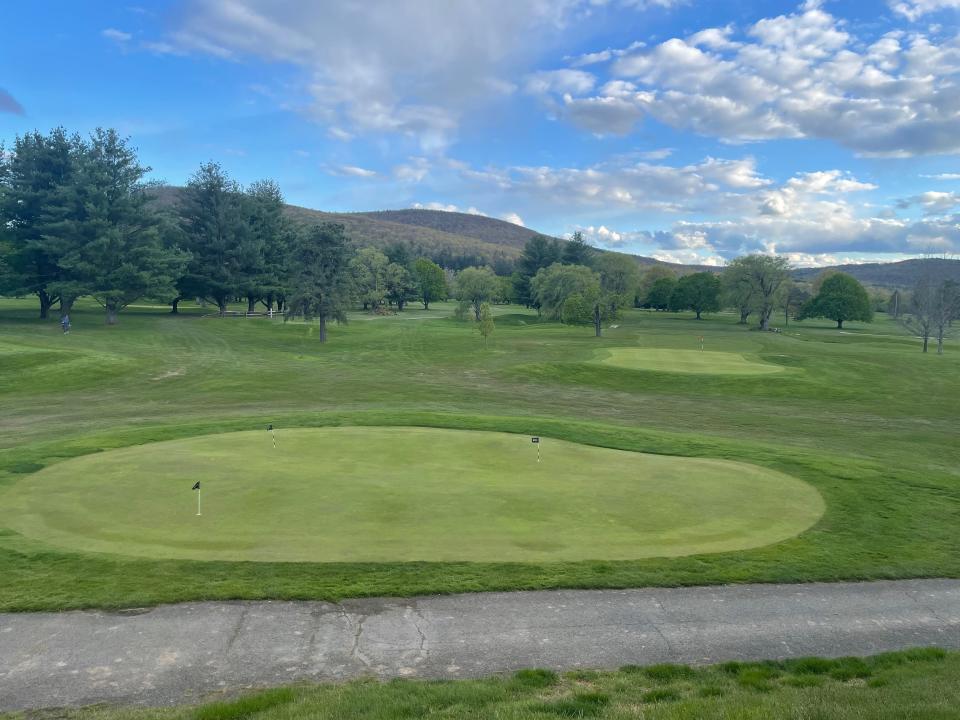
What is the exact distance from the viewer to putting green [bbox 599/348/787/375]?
39.1 metres

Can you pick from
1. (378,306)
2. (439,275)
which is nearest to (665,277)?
(439,275)

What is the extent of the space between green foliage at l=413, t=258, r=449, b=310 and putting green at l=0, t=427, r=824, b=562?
103 metres

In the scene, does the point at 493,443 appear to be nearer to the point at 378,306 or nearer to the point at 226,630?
the point at 226,630

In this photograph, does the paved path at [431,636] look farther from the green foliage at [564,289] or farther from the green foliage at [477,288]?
the green foliage at [477,288]

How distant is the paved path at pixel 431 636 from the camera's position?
24.3ft

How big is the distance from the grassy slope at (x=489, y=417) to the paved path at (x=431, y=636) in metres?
0.41

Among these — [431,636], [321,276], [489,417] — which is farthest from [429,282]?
[431,636]

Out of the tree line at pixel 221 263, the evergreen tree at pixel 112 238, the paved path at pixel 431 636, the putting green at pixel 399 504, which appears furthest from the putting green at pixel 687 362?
the evergreen tree at pixel 112 238

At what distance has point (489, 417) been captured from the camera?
24547 mm

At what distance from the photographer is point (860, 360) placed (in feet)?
152

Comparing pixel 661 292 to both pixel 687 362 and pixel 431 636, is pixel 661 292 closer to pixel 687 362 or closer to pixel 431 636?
pixel 687 362

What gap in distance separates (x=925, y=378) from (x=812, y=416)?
17102 mm

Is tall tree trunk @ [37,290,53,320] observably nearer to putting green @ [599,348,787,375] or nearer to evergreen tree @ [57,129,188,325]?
evergreen tree @ [57,129,188,325]

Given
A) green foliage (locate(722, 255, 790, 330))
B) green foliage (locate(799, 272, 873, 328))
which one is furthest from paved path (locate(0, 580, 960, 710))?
green foliage (locate(799, 272, 873, 328))
